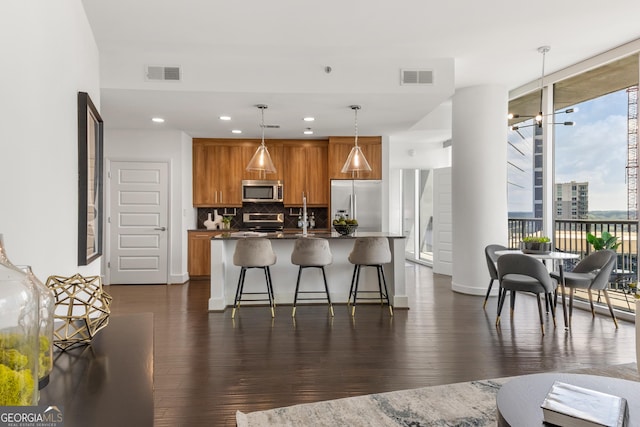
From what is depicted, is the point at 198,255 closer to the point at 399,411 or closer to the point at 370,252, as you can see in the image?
the point at 370,252

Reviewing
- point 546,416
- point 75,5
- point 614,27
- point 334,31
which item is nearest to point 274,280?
point 334,31

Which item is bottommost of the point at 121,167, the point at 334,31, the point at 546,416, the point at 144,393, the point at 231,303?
the point at 231,303

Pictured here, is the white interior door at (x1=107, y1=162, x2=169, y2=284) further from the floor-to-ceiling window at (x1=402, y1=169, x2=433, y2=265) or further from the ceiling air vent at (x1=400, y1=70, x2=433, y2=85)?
the floor-to-ceiling window at (x1=402, y1=169, x2=433, y2=265)

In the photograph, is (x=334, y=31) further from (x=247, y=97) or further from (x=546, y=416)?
(x=546, y=416)

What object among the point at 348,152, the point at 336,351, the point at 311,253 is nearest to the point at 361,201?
the point at 348,152

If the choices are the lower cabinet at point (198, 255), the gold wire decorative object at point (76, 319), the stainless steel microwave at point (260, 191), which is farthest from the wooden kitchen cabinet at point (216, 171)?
the gold wire decorative object at point (76, 319)

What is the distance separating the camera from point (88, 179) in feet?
10.6

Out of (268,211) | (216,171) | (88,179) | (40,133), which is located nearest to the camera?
(40,133)

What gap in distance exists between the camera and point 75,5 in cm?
314

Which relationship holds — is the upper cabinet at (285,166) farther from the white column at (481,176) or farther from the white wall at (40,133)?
the white wall at (40,133)

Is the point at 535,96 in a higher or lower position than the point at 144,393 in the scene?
higher

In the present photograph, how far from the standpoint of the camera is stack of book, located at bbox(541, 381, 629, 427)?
1.33 meters

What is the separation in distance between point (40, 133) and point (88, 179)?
1.16 m

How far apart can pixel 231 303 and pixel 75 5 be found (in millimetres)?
3661
